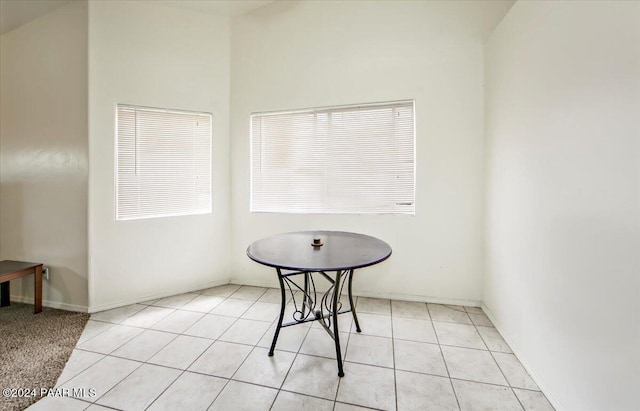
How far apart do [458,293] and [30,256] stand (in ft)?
15.0

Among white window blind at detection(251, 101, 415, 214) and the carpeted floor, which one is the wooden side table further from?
white window blind at detection(251, 101, 415, 214)

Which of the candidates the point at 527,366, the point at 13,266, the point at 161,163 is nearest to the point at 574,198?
the point at 527,366

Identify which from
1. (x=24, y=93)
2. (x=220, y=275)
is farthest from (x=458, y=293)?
(x=24, y=93)

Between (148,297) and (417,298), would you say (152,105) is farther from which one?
(417,298)

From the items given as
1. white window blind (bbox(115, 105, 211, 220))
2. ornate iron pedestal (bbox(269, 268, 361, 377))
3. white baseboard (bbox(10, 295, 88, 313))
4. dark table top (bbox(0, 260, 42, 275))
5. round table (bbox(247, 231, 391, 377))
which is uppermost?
white window blind (bbox(115, 105, 211, 220))

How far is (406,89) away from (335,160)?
106 cm

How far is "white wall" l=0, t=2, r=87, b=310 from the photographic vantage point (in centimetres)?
263

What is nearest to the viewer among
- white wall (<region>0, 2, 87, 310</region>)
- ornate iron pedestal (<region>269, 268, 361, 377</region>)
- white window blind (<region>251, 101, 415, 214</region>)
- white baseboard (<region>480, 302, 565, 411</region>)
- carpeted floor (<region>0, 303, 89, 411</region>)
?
white baseboard (<region>480, 302, 565, 411</region>)

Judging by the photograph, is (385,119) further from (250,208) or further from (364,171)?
(250,208)

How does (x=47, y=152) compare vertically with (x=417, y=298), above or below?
above

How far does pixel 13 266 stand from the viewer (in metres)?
2.63

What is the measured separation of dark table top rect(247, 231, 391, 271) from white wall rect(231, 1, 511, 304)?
2.29ft

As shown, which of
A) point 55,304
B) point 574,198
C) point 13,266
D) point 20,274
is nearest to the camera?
point 574,198

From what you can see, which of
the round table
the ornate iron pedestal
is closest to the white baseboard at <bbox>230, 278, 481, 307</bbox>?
the ornate iron pedestal
